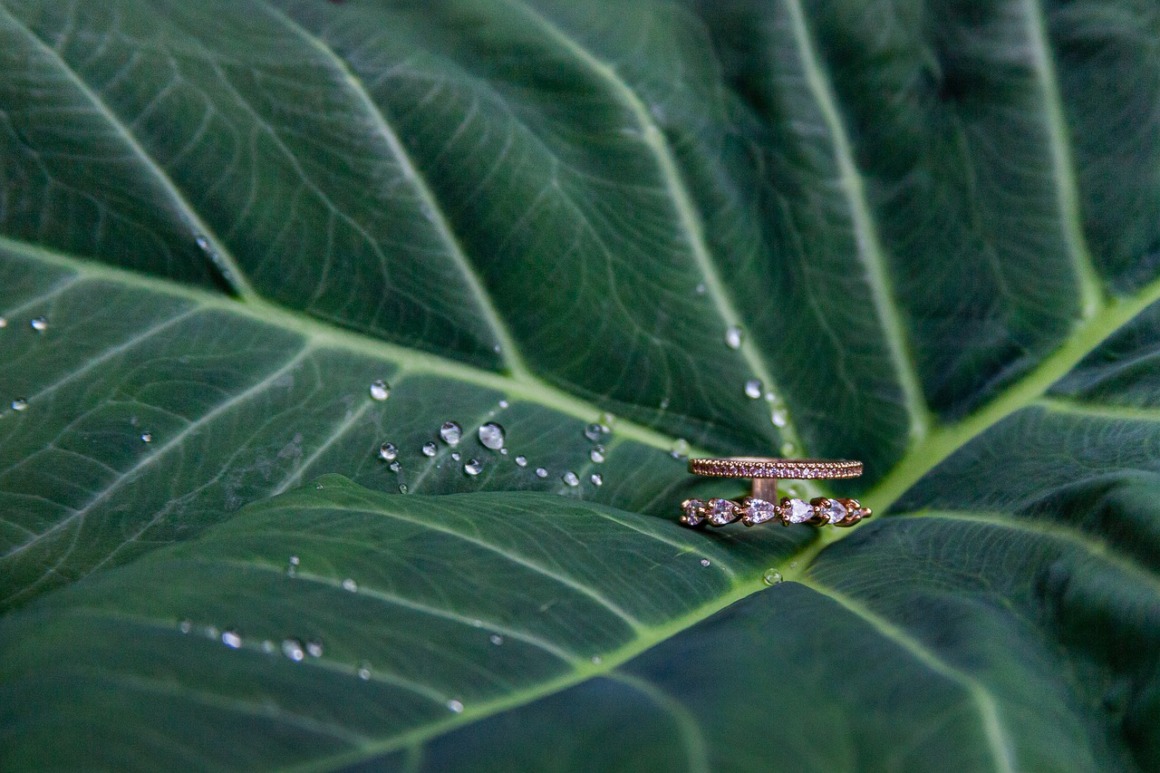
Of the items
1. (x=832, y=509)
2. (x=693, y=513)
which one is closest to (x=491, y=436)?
(x=693, y=513)

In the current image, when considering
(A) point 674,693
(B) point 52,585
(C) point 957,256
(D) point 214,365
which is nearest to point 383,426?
(D) point 214,365

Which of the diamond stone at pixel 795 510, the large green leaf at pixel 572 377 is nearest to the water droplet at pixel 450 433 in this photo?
the large green leaf at pixel 572 377

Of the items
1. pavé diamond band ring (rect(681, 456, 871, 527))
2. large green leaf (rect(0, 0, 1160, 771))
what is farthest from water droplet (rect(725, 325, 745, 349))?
pavé diamond band ring (rect(681, 456, 871, 527))

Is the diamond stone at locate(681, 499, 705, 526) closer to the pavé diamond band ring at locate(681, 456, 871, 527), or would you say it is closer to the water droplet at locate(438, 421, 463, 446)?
the pavé diamond band ring at locate(681, 456, 871, 527)

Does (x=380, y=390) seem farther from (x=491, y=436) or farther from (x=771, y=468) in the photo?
(x=771, y=468)

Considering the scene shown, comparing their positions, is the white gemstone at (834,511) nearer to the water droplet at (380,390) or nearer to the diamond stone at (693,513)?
the diamond stone at (693,513)
